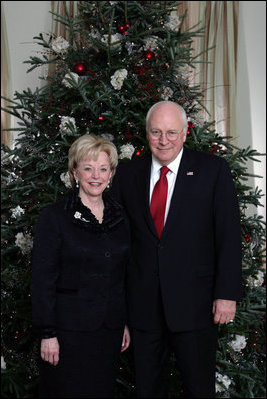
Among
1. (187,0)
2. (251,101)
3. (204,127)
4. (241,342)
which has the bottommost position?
(241,342)

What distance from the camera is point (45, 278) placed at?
80.5 inches

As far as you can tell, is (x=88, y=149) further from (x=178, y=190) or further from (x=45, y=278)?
(x=45, y=278)

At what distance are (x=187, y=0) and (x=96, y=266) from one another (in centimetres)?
340

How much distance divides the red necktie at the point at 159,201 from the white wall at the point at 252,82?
2.73m

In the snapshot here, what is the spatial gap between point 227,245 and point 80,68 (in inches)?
55.8

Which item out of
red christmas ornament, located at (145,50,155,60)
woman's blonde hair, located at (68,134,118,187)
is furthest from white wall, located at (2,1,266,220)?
woman's blonde hair, located at (68,134,118,187)

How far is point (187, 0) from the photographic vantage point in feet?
15.3

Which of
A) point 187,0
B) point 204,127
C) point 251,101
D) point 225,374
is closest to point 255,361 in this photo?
point 225,374

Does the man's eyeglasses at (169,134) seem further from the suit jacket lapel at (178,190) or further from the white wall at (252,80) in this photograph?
the white wall at (252,80)

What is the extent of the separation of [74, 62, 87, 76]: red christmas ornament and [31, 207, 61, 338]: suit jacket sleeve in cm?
122

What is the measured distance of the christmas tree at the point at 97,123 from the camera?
2.82 metres

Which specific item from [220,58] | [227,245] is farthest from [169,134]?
[220,58]

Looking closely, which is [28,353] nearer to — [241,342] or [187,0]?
[241,342]

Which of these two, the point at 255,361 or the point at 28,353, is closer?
the point at 28,353
